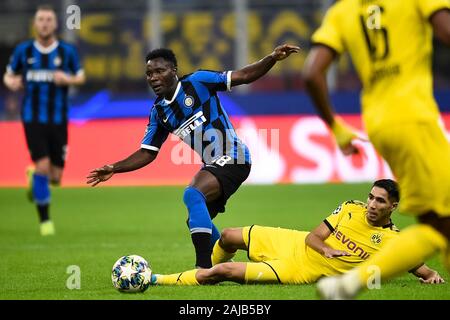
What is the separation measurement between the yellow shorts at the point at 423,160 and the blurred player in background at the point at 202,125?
283 cm

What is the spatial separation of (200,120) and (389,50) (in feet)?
10.1

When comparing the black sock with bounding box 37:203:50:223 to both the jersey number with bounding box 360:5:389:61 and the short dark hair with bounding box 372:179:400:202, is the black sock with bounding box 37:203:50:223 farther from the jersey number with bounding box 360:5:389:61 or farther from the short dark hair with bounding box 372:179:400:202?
the jersey number with bounding box 360:5:389:61

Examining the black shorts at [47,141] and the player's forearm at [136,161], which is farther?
the black shorts at [47,141]

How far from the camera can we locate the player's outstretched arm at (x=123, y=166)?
25.1ft

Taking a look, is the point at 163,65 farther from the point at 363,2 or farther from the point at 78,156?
the point at 78,156

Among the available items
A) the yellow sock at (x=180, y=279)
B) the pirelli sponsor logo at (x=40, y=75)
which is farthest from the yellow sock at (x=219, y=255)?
the pirelli sponsor logo at (x=40, y=75)

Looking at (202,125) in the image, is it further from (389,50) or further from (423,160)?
(423,160)

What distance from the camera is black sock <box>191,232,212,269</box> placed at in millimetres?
7707

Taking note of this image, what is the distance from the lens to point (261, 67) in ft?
25.7

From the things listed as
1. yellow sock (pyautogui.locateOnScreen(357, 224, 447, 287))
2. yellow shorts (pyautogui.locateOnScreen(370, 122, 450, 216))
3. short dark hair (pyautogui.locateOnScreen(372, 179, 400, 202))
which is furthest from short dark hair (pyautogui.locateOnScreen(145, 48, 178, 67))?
yellow sock (pyautogui.locateOnScreen(357, 224, 447, 287))

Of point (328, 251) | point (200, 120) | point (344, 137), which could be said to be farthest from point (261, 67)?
point (344, 137)

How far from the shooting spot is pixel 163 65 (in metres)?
8.08

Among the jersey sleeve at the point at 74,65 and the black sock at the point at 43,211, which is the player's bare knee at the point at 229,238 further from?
the jersey sleeve at the point at 74,65

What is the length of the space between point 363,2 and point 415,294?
2319 mm
